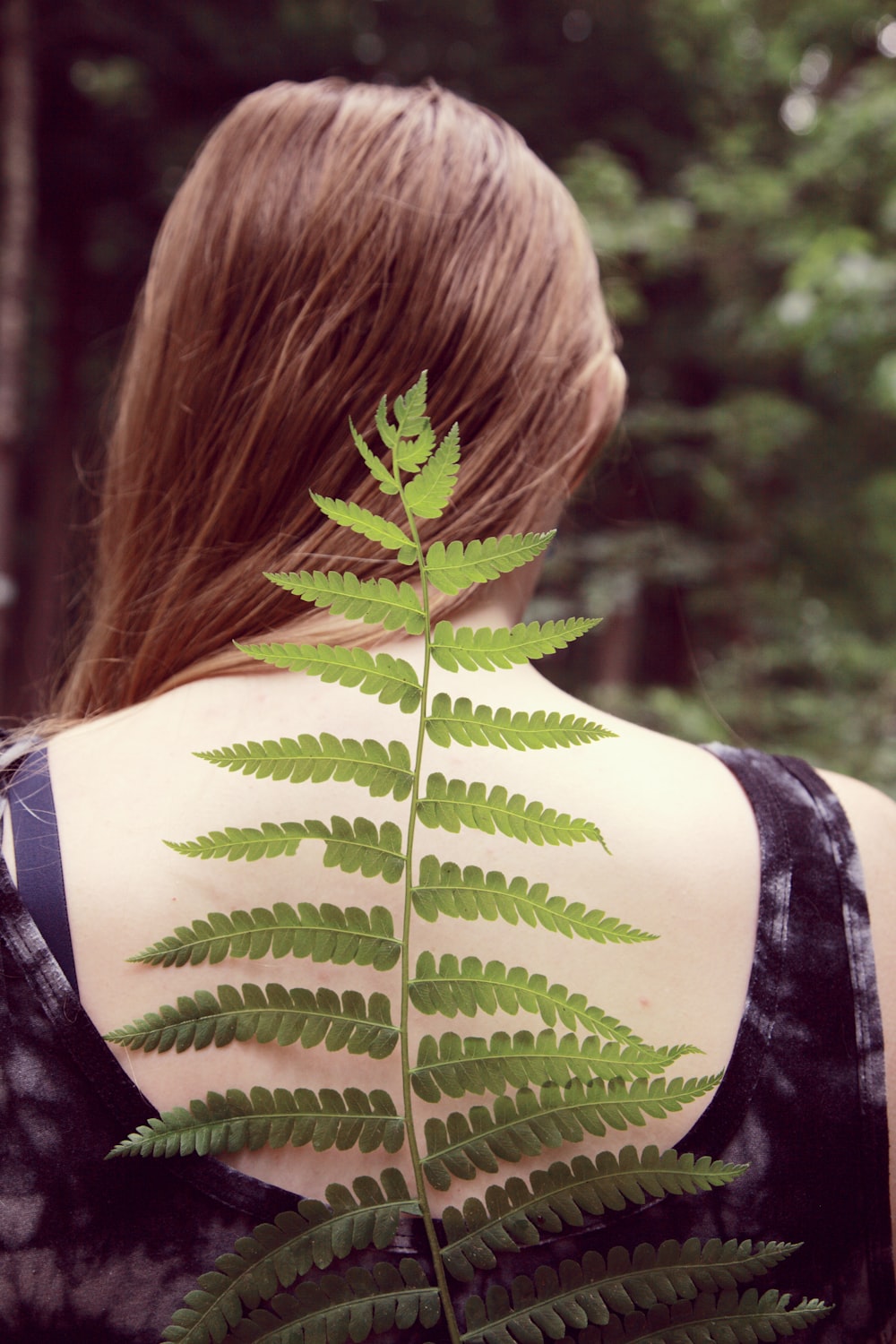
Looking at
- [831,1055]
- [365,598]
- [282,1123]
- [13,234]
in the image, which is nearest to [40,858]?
[282,1123]

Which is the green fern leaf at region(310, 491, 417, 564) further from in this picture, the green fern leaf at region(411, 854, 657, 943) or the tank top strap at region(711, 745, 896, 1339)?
the tank top strap at region(711, 745, 896, 1339)

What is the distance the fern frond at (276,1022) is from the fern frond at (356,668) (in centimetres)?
22

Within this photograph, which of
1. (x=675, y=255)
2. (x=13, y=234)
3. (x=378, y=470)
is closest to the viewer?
(x=378, y=470)

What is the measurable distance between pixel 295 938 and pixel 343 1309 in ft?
0.80

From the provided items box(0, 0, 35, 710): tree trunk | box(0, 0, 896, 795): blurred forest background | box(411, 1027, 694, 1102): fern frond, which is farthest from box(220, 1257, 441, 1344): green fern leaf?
box(0, 0, 35, 710): tree trunk

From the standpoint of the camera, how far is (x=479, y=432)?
3.93 feet

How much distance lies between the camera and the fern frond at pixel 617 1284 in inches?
26.3

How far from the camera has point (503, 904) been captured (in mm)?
684

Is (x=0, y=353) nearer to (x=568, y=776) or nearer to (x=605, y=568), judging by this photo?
(x=605, y=568)

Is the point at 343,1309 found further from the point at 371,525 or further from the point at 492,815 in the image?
the point at 371,525

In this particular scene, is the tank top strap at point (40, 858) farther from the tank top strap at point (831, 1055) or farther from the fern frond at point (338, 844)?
the tank top strap at point (831, 1055)

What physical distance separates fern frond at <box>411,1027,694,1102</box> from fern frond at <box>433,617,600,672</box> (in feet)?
0.87

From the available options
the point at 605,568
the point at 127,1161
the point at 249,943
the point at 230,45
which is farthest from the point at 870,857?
the point at 230,45

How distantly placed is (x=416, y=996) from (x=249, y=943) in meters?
0.13
